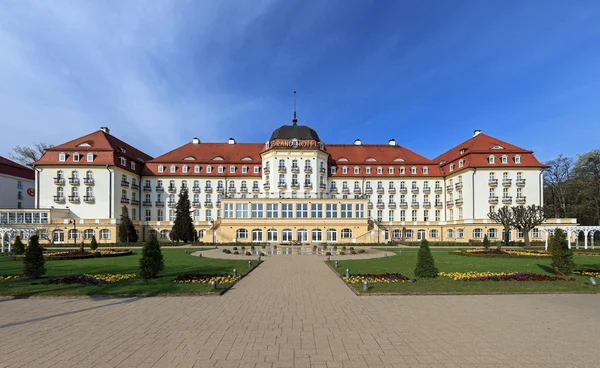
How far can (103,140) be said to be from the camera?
157ft

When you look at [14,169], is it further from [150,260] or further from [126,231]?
[150,260]

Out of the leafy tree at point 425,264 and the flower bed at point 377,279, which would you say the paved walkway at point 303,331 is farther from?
the leafy tree at point 425,264

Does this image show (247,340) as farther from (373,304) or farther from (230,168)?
(230,168)

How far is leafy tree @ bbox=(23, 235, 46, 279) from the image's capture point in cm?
1380

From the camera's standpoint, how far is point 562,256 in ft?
48.2

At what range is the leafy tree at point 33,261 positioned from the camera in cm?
1380

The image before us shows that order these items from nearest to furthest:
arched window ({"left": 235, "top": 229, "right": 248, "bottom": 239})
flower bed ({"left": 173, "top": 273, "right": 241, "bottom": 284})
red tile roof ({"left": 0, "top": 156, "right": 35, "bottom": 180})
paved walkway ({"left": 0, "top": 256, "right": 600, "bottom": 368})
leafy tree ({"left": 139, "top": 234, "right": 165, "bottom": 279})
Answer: paved walkway ({"left": 0, "top": 256, "right": 600, "bottom": 368}) < flower bed ({"left": 173, "top": 273, "right": 241, "bottom": 284}) < leafy tree ({"left": 139, "top": 234, "right": 165, "bottom": 279}) < arched window ({"left": 235, "top": 229, "right": 248, "bottom": 239}) < red tile roof ({"left": 0, "top": 156, "right": 35, "bottom": 180})

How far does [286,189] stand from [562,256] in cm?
3842

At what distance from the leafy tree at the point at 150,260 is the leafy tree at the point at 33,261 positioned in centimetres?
452

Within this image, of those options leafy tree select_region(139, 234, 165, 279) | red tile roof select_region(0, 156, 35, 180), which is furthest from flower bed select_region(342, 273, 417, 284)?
red tile roof select_region(0, 156, 35, 180)

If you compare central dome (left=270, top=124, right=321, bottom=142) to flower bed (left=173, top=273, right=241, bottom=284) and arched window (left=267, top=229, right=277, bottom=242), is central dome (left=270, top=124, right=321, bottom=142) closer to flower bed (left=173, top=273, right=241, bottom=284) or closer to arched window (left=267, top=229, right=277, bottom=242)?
arched window (left=267, top=229, right=277, bottom=242)

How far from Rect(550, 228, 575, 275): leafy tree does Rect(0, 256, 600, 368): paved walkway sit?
4.03m

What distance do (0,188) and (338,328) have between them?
217 feet

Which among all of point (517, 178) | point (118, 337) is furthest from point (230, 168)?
point (118, 337)
